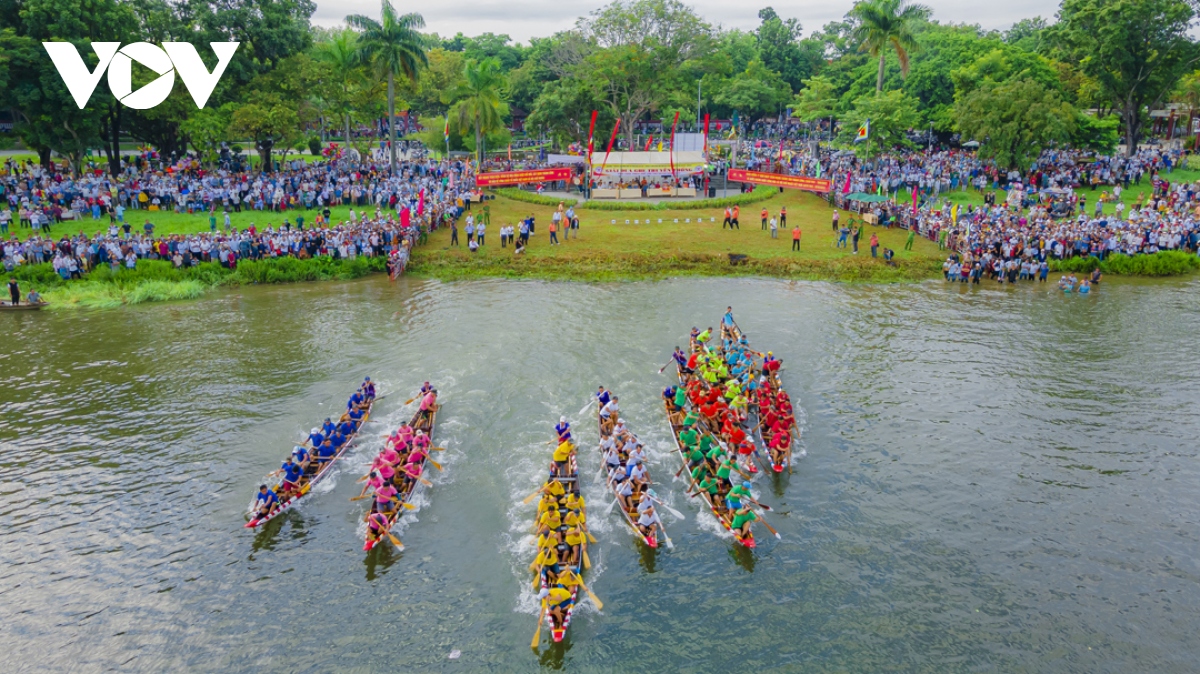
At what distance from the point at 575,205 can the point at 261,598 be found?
129ft

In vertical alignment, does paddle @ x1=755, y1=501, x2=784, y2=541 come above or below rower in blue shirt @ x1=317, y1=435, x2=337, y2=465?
below

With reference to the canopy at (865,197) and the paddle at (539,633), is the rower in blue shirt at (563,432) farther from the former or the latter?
the canopy at (865,197)

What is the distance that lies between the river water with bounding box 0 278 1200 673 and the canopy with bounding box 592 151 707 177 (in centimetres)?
2460

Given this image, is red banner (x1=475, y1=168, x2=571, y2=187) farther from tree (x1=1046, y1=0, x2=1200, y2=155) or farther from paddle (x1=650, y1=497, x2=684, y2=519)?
paddle (x1=650, y1=497, x2=684, y2=519)

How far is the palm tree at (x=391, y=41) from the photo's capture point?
49469mm

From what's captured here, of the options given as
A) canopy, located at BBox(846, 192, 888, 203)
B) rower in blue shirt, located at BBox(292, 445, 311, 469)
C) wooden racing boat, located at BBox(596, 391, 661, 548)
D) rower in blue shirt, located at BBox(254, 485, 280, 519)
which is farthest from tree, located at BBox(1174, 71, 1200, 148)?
rower in blue shirt, located at BBox(254, 485, 280, 519)

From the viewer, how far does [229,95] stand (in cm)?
5459

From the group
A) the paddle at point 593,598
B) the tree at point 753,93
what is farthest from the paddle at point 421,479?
the tree at point 753,93

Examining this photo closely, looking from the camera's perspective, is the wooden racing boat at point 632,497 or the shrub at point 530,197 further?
the shrub at point 530,197

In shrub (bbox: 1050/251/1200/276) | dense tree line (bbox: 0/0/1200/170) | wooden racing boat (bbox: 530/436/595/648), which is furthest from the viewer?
dense tree line (bbox: 0/0/1200/170)

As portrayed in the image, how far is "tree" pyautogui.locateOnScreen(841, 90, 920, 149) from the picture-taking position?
5445cm

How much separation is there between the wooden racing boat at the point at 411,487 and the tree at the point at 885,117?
4181cm

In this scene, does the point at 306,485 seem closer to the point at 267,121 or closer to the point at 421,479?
the point at 421,479

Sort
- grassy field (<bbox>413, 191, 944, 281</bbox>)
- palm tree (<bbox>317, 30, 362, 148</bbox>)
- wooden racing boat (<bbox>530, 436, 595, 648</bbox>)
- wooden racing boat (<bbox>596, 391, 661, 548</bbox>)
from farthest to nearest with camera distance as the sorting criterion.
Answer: palm tree (<bbox>317, 30, 362, 148</bbox>)
grassy field (<bbox>413, 191, 944, 281</bbox>)
wooden racing boat (<bbox>596, 391, 661, 548</bbox>)
wooden racing boat (<bbox>530, 436, 595, 648</bbox>)
